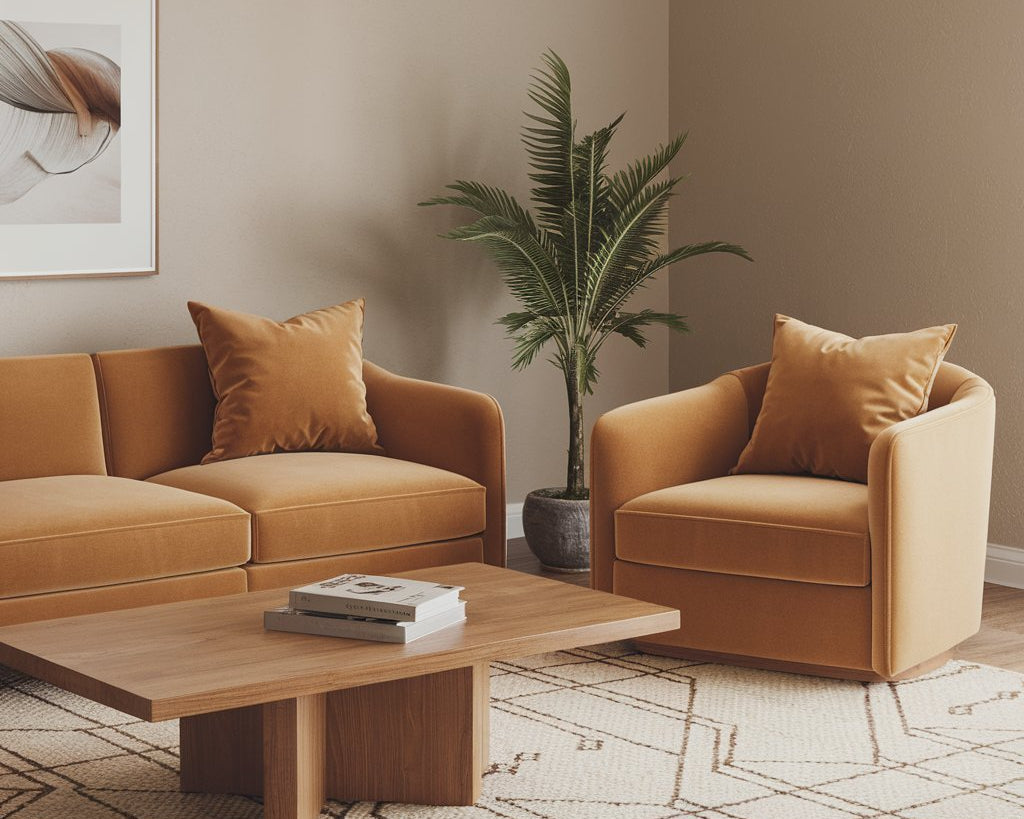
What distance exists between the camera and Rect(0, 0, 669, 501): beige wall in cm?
435

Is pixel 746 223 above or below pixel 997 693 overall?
above

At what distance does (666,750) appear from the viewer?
114 inches

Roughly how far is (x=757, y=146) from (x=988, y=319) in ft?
3.79

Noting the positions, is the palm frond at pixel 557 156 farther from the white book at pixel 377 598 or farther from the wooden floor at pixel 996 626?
the white book at pixel 377 598

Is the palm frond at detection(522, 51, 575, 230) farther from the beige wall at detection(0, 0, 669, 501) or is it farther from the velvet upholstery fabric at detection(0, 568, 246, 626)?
the velvet upholstery fabric at detection(0, 568, 246, 626)

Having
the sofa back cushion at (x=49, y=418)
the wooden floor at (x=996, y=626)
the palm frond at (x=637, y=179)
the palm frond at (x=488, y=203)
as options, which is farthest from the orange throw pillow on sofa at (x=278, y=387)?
the palm frond at (x=637, y=179)

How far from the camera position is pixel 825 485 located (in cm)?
356

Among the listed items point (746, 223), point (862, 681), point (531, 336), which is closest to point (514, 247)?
point (531, 336)

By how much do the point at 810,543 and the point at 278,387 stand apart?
158cm

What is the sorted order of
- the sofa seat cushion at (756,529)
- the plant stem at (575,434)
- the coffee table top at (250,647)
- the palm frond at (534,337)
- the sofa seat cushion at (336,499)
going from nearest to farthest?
the coffee table top at (250,647), the sofa seat cushion at (756,529), the sofa seat cushion at (336,499), the palm frond at (534,337), the plant stem at (575,434)

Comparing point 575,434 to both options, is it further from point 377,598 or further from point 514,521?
point 377,598

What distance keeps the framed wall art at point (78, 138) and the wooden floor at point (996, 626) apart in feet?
5.31

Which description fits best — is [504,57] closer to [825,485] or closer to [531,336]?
[531,336]

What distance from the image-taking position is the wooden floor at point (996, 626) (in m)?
3.66
